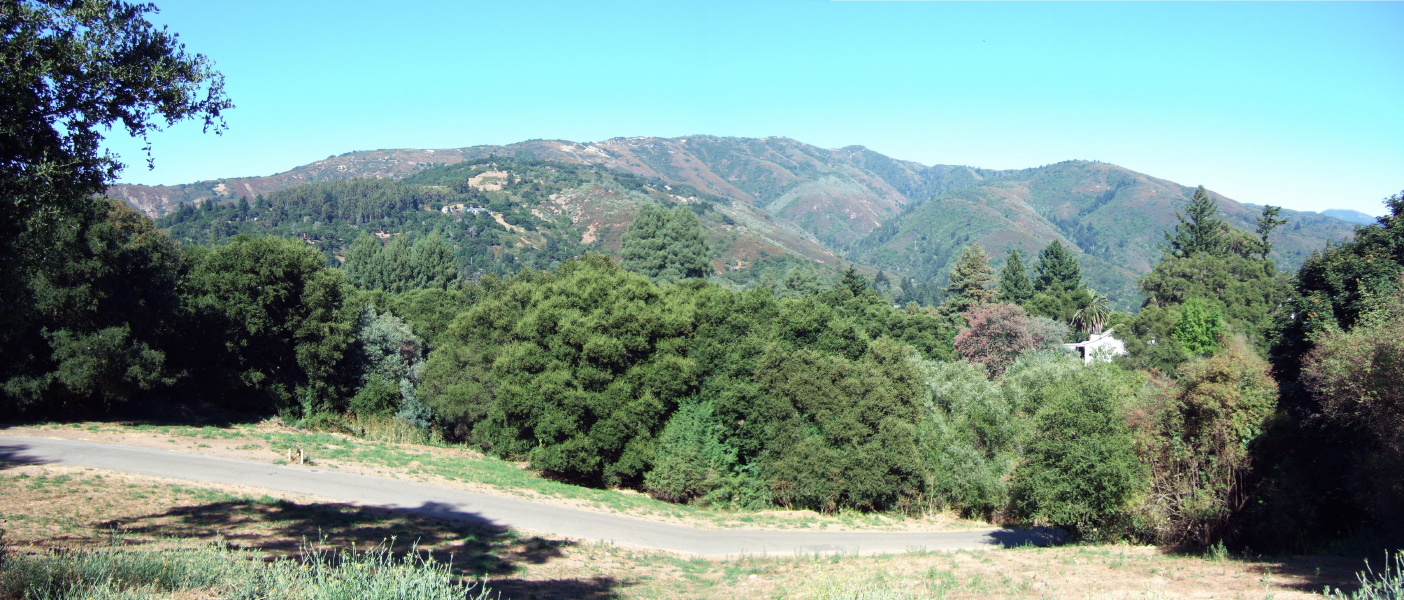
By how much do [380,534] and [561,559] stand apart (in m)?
2.93

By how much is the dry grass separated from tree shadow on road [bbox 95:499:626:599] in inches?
1.2

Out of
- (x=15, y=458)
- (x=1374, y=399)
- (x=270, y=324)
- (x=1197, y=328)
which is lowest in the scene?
(x=15, y=458)

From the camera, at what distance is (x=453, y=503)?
52.8 feet

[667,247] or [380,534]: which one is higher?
[667,247]

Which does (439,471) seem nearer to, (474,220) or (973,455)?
(973,455)

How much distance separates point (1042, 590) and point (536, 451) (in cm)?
1649

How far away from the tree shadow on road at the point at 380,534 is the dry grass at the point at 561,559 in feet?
0.10

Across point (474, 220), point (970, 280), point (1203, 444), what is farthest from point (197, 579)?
point (474, 220)

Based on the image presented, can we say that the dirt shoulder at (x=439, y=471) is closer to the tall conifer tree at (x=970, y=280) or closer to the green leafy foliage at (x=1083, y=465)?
the green leafy foliage at (x=1083, y=465)

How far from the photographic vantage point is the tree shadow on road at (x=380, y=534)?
10.4m

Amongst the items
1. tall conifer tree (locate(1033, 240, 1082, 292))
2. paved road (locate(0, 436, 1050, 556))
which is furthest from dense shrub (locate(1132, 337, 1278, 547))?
tall conifer tree (locate(1033, 240, 1082, 292))

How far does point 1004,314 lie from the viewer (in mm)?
50812

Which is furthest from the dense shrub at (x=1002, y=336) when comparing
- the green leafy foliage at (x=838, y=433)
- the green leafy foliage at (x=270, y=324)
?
the green leafy foliage at (x=270, y=324)

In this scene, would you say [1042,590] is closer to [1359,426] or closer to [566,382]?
[1359,426]
